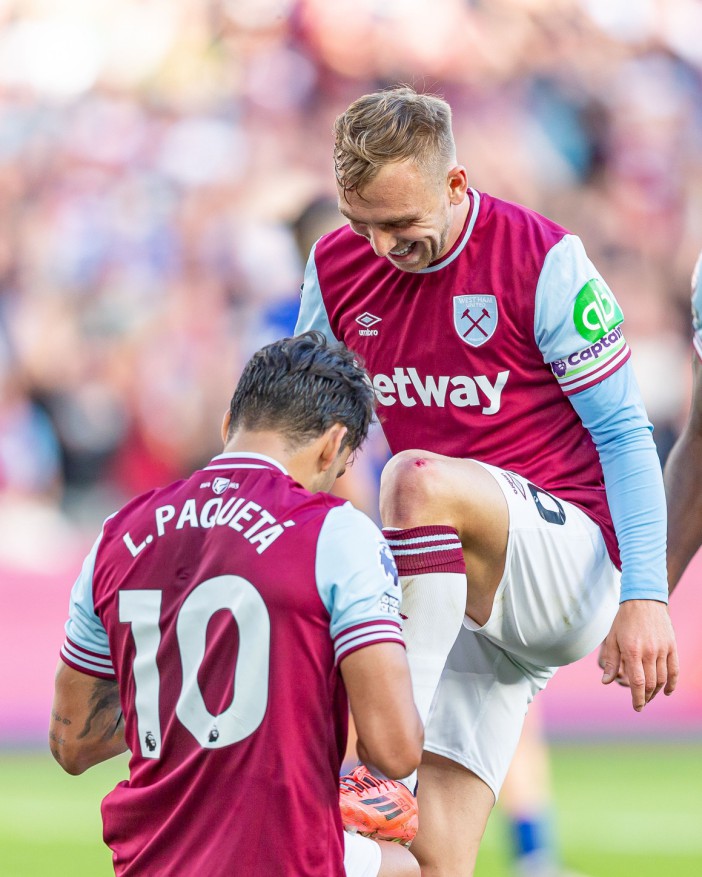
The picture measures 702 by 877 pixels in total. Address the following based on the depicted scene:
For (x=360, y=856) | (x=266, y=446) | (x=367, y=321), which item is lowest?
(x=360, y=856)

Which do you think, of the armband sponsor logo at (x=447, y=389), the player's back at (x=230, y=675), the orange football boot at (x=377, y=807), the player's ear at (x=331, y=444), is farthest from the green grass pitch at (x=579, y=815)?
the player's ear at (x=331, y=444)

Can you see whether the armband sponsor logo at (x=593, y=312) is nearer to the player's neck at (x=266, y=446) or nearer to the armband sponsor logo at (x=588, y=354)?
the armband sponsor logo at (x=588, y=354)

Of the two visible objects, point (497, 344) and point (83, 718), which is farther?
point (497, 344)

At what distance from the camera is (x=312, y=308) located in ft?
10.0

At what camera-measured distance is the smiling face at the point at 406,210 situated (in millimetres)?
2613

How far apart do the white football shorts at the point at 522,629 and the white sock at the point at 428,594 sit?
0.62 ft

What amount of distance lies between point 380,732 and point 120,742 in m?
0.65

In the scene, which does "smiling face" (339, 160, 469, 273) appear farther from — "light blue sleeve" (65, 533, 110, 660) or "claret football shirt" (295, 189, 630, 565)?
"light blue sleeve" (65, 533, 110, 660)

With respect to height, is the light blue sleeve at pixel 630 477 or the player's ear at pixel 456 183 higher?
the player's ear at pixel 456 183

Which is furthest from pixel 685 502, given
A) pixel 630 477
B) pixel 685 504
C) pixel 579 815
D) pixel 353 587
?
pixel 579 815

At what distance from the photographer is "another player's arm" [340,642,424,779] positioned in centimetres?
206

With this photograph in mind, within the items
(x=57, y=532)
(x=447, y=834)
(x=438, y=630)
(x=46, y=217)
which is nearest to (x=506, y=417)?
(x=438, y=630)

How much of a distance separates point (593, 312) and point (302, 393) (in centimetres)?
77

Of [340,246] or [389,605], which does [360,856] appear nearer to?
[389,605]
